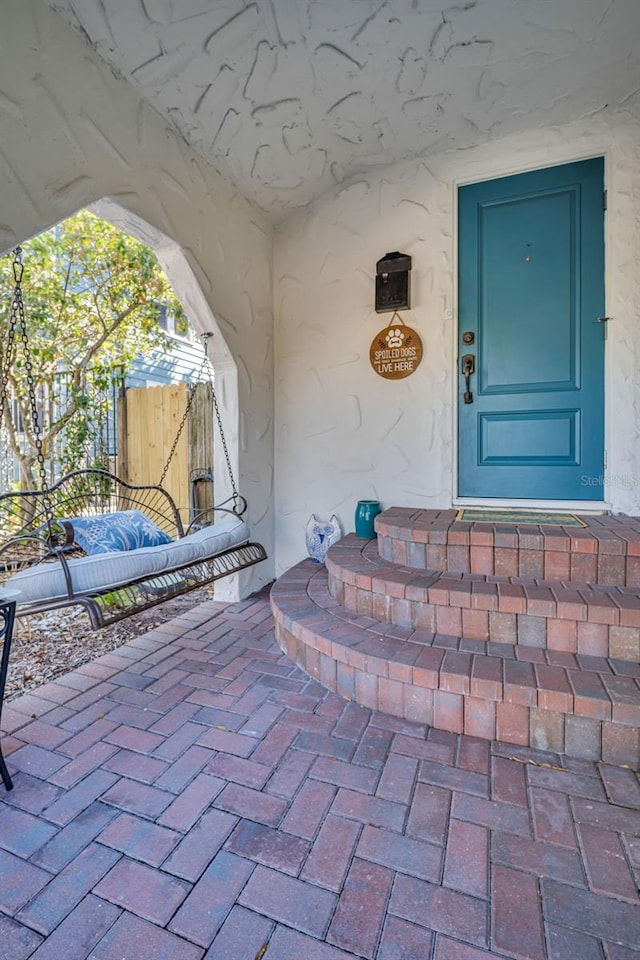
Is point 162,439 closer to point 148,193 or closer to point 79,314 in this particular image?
point 79,314

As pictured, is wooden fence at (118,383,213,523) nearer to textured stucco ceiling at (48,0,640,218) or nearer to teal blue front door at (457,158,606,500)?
textured stucco ceiling at (48,0,640,218)

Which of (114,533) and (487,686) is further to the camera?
(114,533)

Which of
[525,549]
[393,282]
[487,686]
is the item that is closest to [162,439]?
[393,282]

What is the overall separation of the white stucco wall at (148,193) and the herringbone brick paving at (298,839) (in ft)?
5.42

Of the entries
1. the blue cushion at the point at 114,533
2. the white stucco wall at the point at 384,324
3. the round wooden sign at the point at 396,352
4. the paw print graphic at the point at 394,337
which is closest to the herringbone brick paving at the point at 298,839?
the blue cushion at the point at 114,533

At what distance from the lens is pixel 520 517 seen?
9.04 feet

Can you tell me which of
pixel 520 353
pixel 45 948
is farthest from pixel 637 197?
pixel 45 948

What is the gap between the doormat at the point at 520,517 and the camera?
2.58m

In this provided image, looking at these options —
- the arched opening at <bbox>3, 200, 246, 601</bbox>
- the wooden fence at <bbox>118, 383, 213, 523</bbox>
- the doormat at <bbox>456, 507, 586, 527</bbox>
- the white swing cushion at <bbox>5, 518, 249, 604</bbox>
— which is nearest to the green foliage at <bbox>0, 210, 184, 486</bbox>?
the wooden fence at <bbox>118, 383, 213, 523</bbox>

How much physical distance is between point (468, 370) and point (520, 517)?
1055mm

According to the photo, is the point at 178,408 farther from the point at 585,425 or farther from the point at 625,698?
the point at 625,698

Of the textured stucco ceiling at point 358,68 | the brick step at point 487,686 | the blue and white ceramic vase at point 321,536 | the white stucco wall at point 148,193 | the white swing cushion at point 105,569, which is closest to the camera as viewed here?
the brick step at point 487,686

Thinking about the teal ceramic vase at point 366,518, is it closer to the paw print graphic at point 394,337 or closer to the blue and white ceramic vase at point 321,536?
the blue and white ceramic vase at point 321,536

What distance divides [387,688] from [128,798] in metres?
1.01
